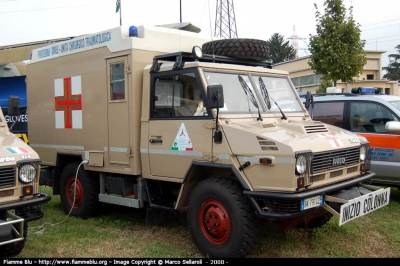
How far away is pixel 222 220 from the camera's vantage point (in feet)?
15.5

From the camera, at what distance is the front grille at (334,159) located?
4523mm

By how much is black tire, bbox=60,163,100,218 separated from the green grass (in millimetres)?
180

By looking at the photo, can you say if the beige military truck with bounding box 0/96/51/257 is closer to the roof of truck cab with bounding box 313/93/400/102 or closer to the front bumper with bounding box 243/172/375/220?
the front bumper with bounding box 243/172/375/220

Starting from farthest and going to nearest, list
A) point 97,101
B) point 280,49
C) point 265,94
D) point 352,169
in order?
point 280,49
point 97,101
point 265,94
point 352,169

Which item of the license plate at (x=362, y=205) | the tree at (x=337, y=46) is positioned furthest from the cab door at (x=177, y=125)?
the tree at (x=337, y=46)

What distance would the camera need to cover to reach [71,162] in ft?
23.3

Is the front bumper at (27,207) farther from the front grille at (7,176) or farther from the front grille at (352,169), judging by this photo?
the front grille at (352,169)

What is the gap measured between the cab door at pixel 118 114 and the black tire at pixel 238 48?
126cm

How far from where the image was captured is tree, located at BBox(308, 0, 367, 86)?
1480cm

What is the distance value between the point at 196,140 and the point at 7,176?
218 centimetres

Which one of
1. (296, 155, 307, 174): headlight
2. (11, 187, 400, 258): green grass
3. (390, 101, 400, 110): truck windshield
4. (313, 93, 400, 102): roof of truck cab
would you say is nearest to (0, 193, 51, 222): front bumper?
(11, 187, 400, 258): green grass

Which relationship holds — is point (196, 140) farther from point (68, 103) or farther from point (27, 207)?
point (68, 103)

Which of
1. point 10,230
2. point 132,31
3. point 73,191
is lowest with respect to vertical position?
point 73,191

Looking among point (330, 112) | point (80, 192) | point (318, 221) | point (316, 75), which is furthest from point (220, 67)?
point (316, 75)
